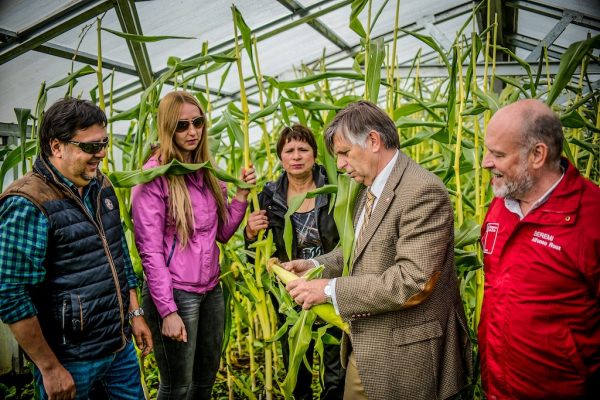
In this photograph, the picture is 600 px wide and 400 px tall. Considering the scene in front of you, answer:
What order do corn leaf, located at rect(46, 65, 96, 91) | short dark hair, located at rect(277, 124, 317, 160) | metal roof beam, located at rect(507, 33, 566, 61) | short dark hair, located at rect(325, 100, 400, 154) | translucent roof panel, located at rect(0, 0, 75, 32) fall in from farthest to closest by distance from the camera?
metal roof beam, located at rect(507, 33, 566, 61) → short dark hair, located at rect(277, 124, 317, 160) → translucent roof panel, located at rect(0, 0, 75, 32) → corn leaf, located at rect(46, 65, 96, 91) → short dark hair, located at rect(325, 100, 400, 154)

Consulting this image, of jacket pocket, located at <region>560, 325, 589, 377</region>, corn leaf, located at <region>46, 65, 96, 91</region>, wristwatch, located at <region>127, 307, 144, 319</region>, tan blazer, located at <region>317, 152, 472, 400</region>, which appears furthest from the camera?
wristwatch, located at <region>127, 307, 144, 319</region>

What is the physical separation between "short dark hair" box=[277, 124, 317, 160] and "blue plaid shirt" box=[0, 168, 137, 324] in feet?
3.76

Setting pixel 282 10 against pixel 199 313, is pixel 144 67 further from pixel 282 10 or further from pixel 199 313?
pixel 199 313

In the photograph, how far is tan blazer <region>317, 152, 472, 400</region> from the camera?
120 centimetres

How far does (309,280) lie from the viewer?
1386mm

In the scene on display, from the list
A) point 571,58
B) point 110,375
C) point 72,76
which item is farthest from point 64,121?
point 571,58

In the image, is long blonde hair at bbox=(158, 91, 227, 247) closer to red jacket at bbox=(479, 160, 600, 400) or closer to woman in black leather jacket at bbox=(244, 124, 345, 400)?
woman in black leather jacket at bbox=(244, 124, 345, 400)

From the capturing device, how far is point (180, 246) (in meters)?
1.70

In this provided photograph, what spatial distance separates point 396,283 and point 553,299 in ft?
1.24

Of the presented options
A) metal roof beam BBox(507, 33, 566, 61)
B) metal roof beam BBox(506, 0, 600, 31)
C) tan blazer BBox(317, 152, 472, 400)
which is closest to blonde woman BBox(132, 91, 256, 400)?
tan blazer BBox(317, 152, 472, 400)

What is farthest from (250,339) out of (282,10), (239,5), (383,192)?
(282,10)

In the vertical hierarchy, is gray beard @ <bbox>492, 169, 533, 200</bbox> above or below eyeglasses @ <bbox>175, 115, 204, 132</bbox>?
below

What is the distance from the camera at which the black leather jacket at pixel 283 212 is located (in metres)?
2.02

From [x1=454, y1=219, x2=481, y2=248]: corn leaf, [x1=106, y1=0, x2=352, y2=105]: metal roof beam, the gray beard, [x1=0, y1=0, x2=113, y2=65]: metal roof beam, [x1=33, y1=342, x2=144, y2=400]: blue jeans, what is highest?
[x1=106, y1=0, x2=352, y2=105]: metal roof beam
